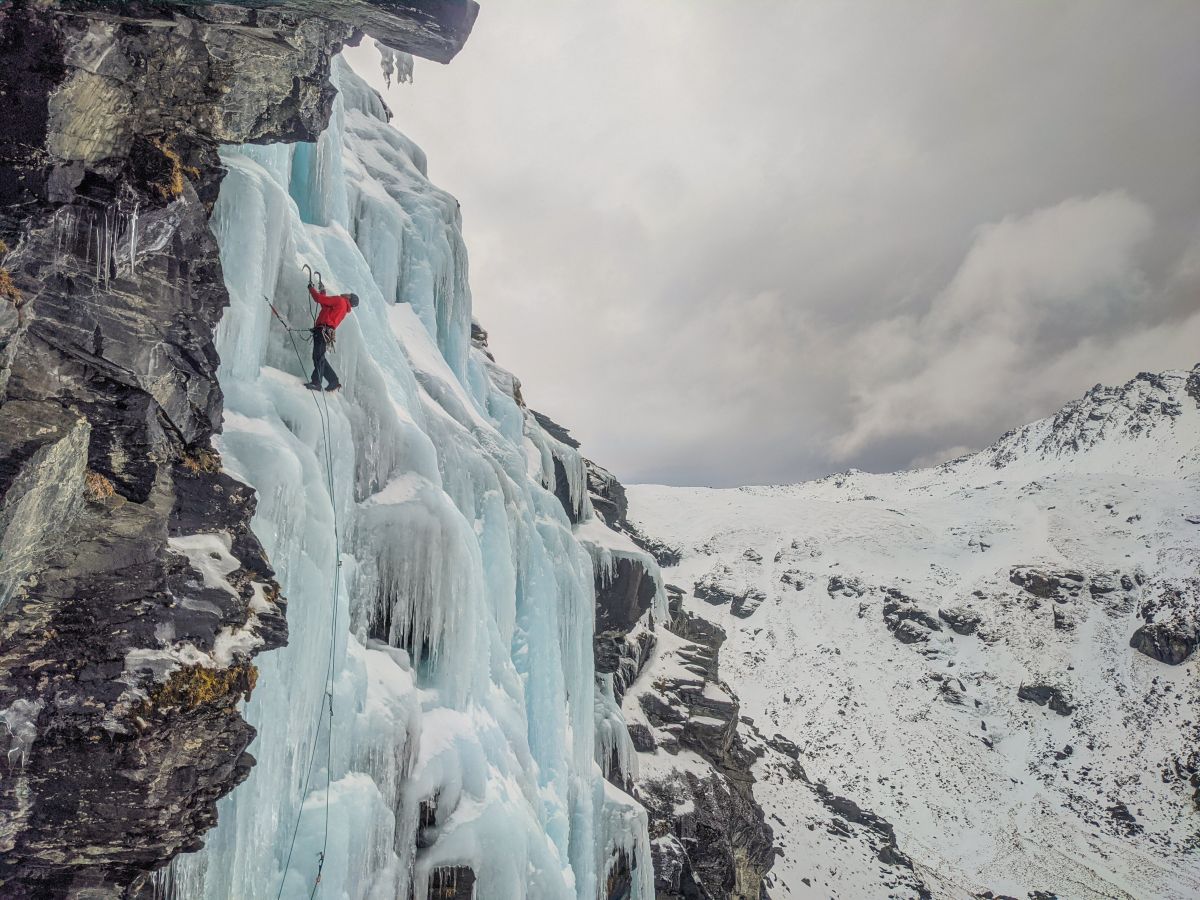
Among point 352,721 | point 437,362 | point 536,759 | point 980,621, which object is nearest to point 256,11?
point 352,721

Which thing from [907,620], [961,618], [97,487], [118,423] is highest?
[907,620]

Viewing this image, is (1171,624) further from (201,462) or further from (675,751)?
(201,462)

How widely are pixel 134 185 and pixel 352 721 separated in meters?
5.26

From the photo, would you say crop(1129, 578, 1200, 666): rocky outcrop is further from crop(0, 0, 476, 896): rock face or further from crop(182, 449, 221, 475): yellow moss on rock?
crop(182, 449, 221, 475): yellow moss on rock

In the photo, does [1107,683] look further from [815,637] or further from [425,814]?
[425,814]

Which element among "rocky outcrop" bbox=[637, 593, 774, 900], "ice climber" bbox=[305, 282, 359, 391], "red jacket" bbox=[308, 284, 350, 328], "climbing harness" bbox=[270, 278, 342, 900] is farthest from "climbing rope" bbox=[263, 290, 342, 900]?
"rocky outcrop" bbox=[637, 593, 774, 900]

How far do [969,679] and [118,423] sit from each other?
66.2 metres

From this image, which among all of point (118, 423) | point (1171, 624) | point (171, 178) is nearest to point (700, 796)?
point (118, 423)

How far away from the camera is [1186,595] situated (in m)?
55.8

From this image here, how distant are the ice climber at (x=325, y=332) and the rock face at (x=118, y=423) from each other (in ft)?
7.27

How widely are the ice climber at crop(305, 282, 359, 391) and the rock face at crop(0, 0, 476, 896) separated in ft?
7.27

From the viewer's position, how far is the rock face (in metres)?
3.50

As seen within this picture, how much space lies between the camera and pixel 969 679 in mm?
56312

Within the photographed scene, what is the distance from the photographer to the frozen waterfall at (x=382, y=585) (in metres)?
5.63
